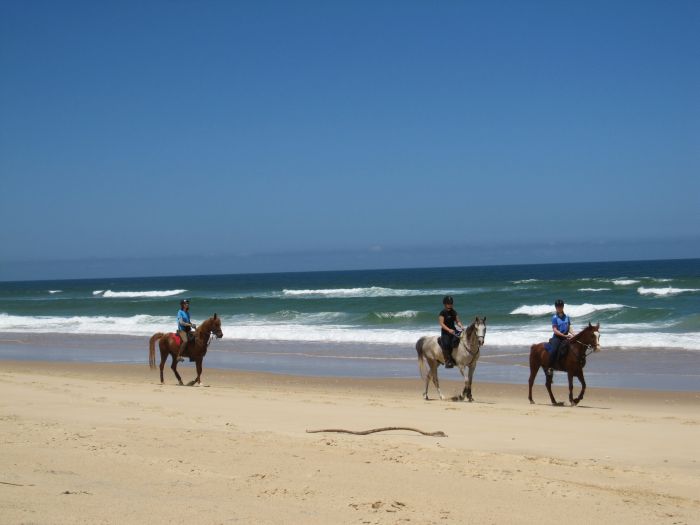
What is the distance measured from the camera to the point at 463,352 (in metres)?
13.7

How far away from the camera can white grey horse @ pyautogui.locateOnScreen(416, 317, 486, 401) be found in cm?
1326

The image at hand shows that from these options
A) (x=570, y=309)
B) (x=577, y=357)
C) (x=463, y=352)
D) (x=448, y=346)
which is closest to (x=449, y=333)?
(x=448, y=346)

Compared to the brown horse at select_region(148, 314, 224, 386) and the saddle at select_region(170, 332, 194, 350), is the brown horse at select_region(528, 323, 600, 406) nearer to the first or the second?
the brown horse at select_region(148, 314, 224, 386)

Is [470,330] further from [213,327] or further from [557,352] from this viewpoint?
[213,327]

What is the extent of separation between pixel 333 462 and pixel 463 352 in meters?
7.07

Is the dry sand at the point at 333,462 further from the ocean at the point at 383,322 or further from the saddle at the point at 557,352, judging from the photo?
the ocean at the point at 383,322

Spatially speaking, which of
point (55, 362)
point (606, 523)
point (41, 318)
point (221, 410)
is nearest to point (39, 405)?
point (221, 410)

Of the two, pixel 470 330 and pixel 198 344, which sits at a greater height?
pixel 470 330

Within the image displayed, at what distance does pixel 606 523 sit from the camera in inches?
207

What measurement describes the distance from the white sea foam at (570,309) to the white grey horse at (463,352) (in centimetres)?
2101

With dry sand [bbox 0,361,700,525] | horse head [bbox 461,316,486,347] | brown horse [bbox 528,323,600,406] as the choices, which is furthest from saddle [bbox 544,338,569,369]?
horse head [bbox 461,316,486,347]

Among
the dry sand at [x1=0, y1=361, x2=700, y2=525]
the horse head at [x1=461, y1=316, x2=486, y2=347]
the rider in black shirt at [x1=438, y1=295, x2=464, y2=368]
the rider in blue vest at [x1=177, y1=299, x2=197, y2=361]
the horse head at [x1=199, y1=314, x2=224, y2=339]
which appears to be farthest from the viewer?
the rider in blue vest at [x1=177, y1=299, x2=197, y2=361]

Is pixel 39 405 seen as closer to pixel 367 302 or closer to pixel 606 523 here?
pixel 606 523

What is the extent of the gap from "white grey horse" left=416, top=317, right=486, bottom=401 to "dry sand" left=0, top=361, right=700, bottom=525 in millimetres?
1171
